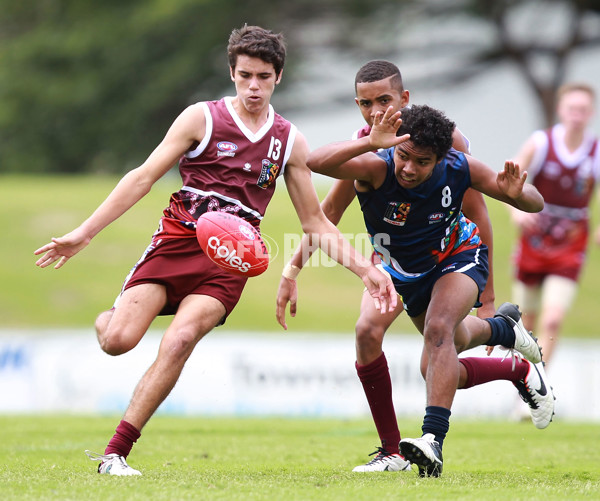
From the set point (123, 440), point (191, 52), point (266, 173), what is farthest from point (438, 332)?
point (191, 52)

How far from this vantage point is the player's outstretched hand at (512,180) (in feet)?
16.8

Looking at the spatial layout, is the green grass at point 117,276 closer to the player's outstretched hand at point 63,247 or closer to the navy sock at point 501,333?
the navy sock at point 501,333

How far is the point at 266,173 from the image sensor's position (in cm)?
A: 553

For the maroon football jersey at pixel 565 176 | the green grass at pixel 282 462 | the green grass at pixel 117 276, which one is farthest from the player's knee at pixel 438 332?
the green grass at pixel 117 276

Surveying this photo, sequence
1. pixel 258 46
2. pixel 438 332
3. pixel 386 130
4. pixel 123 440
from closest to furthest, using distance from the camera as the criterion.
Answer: pixel 386 130 → pixel 123 440 → pixel 438 332 → pixel 258 46

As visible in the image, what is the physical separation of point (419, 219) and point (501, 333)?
1.11 metres

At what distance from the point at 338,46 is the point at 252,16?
8.47ft

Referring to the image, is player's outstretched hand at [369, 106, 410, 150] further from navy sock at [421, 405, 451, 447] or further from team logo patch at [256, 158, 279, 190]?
navy sock at [421, 405, 451, 447]

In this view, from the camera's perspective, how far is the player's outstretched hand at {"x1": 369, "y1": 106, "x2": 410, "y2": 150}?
4.85 metres

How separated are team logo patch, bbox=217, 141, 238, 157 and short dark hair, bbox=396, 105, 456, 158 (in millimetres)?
941

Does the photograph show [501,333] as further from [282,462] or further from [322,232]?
[282,462]

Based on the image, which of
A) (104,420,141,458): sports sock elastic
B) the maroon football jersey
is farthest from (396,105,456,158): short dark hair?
the maroon football jersey

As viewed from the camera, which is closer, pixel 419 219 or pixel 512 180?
pixel 512 180

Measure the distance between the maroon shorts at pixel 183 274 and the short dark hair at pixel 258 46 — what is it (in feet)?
3.52
